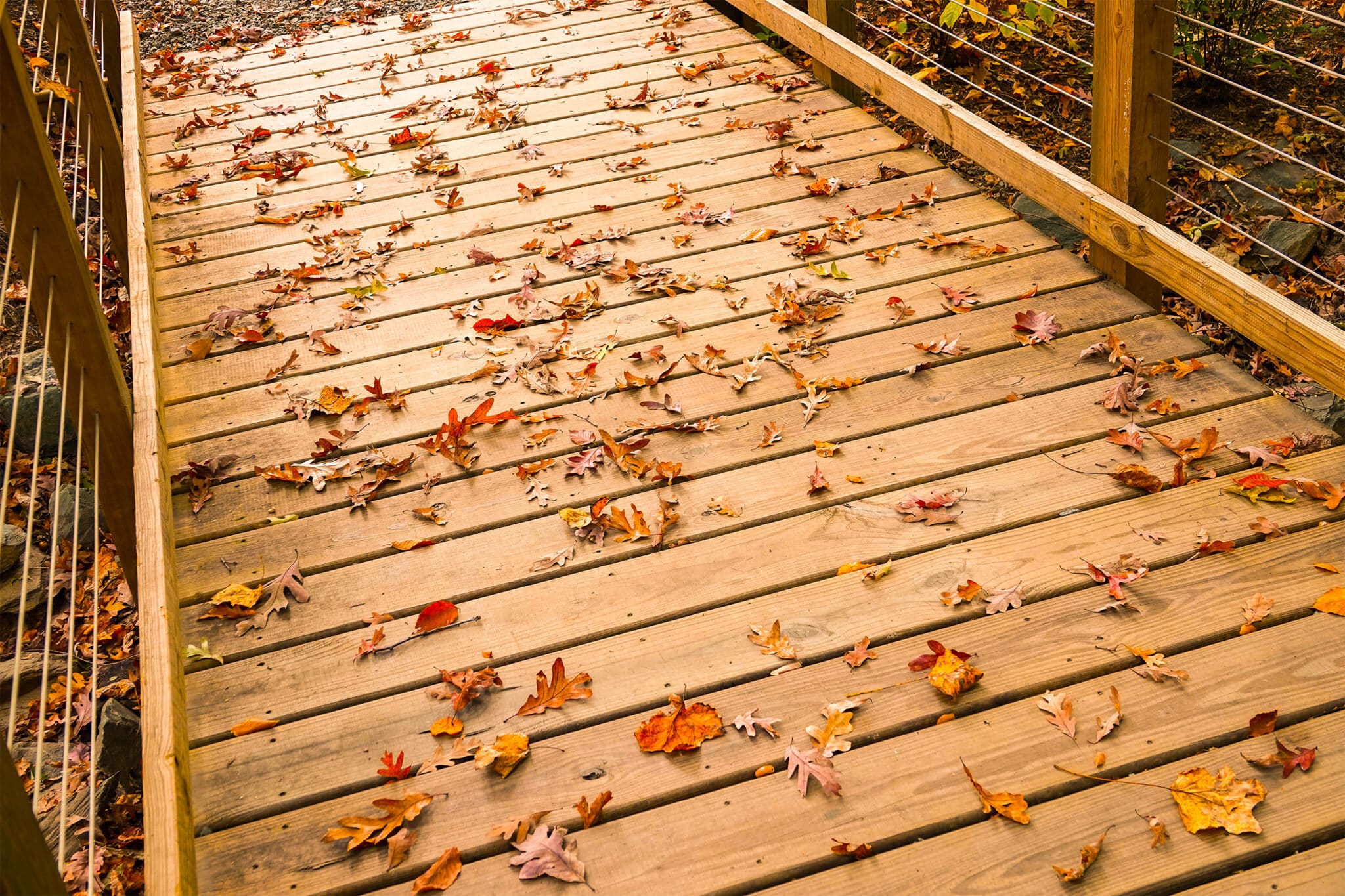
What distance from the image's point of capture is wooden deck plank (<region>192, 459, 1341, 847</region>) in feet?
6.75

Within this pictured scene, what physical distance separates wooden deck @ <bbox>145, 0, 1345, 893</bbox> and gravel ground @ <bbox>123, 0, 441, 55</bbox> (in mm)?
3098

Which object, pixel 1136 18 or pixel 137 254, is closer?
pixel 1136 18

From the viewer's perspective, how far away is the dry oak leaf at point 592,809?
6.24 ft

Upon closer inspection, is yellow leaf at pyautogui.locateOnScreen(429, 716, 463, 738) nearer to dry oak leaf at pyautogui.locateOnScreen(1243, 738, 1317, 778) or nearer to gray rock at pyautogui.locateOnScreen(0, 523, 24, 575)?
dry oak leaf at pyautogui.locateOnScreen(1243, 738, 1317, 778)

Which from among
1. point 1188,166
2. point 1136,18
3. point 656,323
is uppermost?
point 1136,18

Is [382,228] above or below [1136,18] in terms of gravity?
below

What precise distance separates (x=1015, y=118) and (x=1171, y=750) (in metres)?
4.79

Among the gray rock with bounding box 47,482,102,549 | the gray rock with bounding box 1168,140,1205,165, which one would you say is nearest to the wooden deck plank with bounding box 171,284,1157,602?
the gray rock with bounding box 47,482,102,549

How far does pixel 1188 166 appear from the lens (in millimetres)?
5168

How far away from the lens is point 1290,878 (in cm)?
169

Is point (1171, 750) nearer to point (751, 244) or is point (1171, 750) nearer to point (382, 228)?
point (751, 244)

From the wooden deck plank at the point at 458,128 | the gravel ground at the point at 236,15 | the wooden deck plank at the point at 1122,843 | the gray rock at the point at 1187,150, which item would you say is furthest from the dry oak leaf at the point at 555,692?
the gravel ground at the point at 236,15

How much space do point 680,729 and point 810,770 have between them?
26 cm

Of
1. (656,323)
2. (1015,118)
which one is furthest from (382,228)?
(1015,118)
